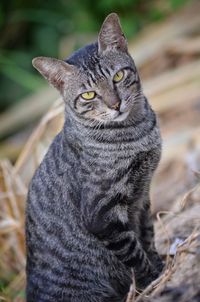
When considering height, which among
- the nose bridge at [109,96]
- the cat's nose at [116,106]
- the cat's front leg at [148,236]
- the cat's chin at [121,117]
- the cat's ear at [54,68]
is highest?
the cat's ear at [54,68]

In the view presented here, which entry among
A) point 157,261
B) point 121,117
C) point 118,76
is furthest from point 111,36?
point 157,261

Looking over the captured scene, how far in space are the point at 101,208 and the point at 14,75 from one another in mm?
5407

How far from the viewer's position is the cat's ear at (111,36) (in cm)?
405

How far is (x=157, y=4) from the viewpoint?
9.10 m

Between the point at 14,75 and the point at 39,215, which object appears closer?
the point at 39,215

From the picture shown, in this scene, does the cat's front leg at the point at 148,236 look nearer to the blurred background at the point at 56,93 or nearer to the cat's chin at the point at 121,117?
the cat's chin at the point at 121,117

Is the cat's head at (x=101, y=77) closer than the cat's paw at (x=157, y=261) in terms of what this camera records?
Yes

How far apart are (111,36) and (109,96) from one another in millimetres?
405

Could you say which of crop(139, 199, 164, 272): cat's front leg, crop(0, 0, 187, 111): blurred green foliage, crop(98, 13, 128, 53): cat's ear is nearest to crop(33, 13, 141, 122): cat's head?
crop(98, 13, 128, 53): cat's ear

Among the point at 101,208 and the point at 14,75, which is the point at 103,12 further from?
the point at 101,208

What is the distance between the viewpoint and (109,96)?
12.9 feet

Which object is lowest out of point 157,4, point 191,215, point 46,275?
point 157,4

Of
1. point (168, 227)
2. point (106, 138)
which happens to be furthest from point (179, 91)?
point (106, 138)

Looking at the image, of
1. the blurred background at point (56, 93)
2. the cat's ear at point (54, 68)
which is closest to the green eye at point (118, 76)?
the cat's ear at point (54, 68)
